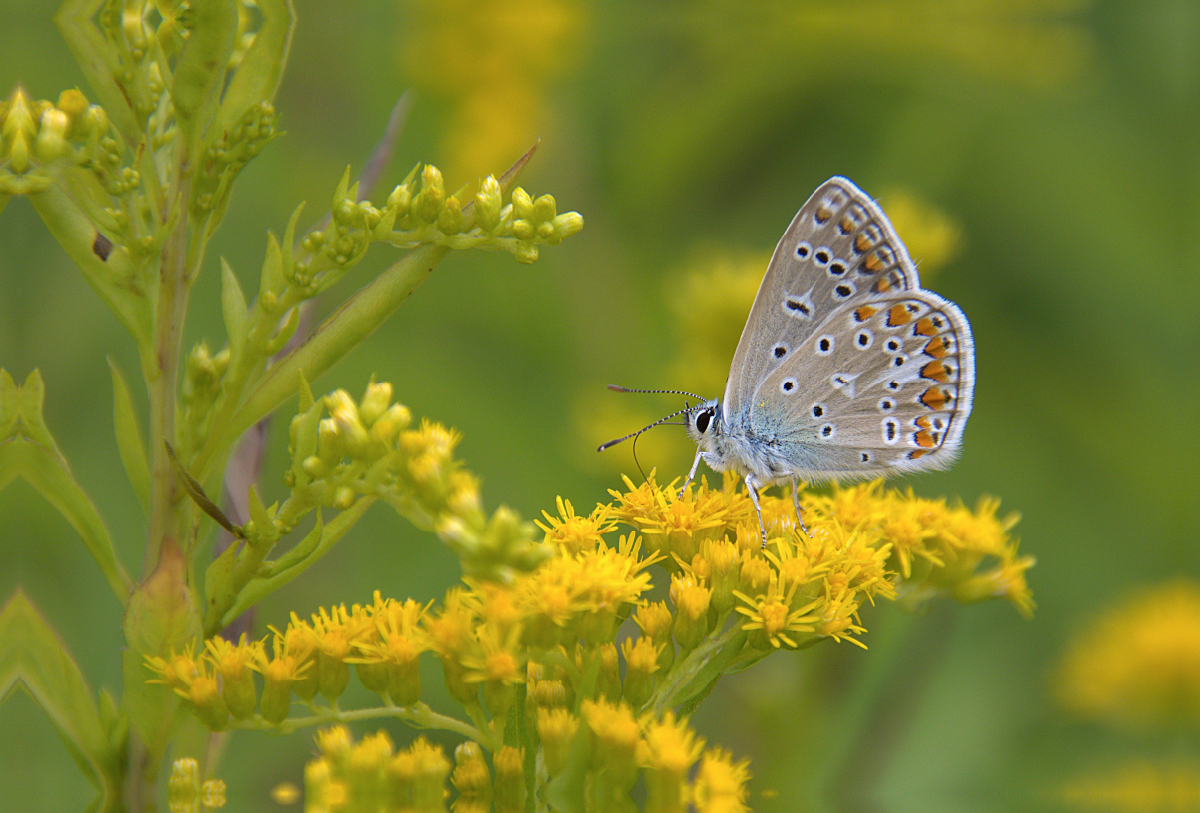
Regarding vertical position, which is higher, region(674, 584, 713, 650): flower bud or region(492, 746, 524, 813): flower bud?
region(674, 584, 713, 650): flower bud

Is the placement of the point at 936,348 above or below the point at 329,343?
above

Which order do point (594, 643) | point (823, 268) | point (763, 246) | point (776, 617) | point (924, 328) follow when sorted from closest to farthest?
1. point (594, 643)
2. point (776, 617)
3. point (823, 268)
4. point (924, 328)
5. point (763, 246)

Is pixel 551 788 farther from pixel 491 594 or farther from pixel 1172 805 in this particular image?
pixel 1172 805

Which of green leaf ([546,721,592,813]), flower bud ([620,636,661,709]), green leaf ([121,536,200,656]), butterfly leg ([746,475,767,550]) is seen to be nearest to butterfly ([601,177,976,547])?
butterfly leg ([746,475,767,550])

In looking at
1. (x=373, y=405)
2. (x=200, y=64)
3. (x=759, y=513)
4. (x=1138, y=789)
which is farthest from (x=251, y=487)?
(x=1138, y=789)

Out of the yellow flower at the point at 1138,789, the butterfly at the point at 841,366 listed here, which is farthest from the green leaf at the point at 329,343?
the yellow flower at the point at 1138,789

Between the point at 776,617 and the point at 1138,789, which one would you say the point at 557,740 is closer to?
the point at 776,617

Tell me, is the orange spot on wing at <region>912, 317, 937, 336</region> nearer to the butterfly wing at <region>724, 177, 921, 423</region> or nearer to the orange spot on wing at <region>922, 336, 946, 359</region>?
the orange spot on wing at <region>922, 336, 946, 359</region>

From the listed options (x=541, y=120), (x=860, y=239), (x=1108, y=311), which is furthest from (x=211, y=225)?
(x=1108, y=311)
